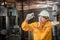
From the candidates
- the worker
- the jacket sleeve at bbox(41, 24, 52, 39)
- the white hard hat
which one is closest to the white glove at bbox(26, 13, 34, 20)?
the worker

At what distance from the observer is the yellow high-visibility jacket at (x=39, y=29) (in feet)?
17.4

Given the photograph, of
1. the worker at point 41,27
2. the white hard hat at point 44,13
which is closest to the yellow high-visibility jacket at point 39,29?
the worker at point 41,27

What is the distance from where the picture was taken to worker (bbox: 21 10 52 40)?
5301 mm

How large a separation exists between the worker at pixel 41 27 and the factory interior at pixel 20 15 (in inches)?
2.9

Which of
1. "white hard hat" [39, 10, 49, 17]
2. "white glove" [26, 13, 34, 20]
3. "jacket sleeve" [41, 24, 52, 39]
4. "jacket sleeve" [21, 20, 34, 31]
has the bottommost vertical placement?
"jacket sleeve" [41, 24, 52, 39]

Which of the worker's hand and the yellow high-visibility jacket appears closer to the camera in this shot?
the yellow high-visibility jacket

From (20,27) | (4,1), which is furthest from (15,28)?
(4,1)

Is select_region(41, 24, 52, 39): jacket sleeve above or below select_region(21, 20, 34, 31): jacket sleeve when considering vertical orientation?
below

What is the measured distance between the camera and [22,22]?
553 cm

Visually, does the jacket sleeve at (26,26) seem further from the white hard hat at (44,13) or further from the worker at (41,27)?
the white hard hat at (44,13)

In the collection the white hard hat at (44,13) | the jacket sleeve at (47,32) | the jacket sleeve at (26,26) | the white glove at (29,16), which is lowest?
the jacket sleeve at (47,32)

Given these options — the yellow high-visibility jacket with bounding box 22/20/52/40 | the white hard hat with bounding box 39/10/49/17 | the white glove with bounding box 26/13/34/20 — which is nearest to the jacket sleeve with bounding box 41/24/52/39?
the yellow high-visibility jacket with bounding box 22/20/52/40

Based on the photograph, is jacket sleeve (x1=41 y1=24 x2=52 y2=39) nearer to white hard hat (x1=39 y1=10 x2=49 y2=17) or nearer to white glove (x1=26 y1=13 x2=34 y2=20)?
white hard hat (x1=39 y1=10 x2=49 y2=17)

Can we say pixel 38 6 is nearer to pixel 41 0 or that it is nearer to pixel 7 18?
pixel 41 0
